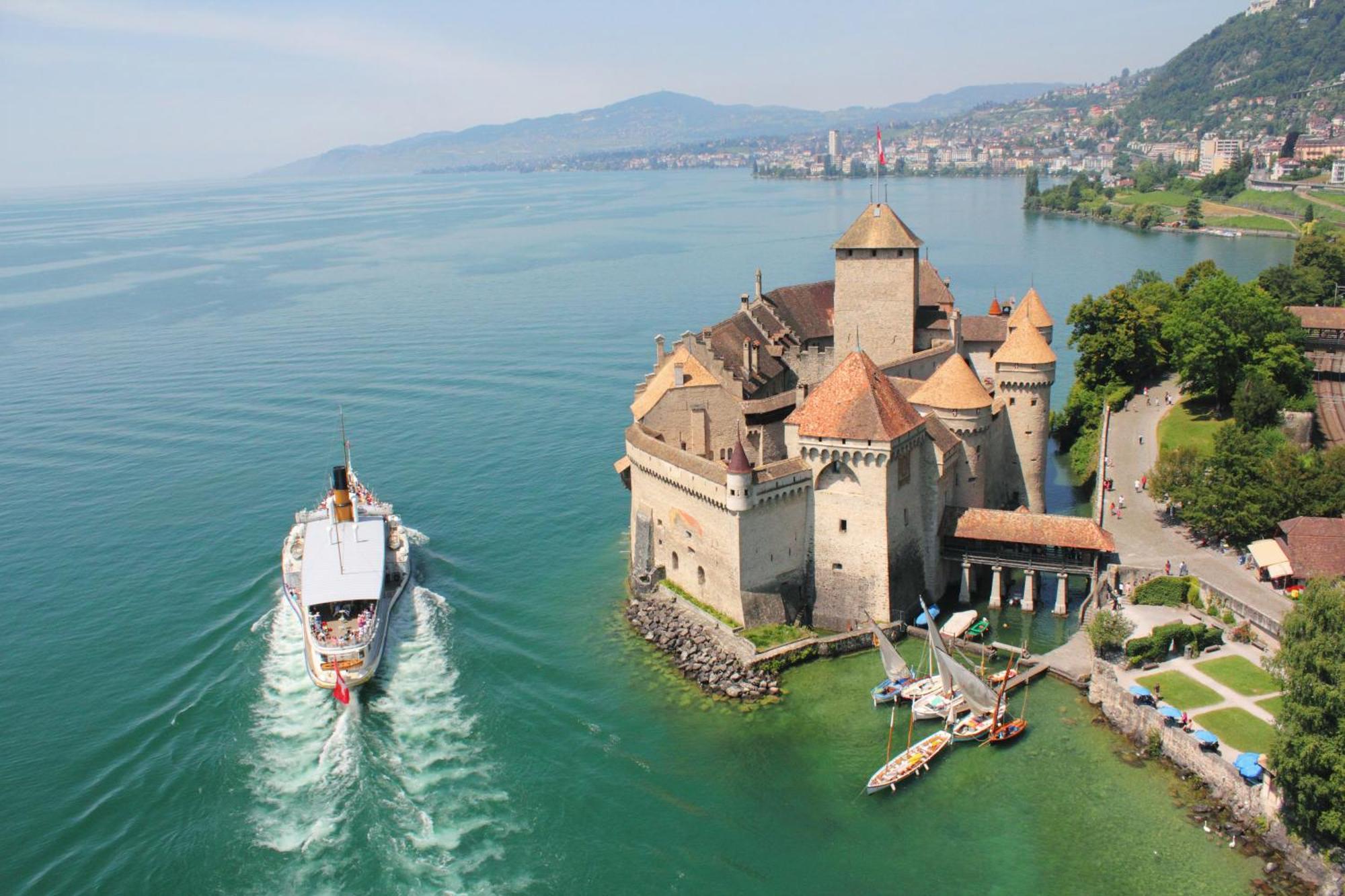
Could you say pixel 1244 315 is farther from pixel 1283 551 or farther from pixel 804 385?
pixel 804 385

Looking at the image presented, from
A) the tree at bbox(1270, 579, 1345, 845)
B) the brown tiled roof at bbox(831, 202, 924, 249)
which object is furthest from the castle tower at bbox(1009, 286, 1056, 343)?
the tree at bbox(1270, 579, 1345, 845)

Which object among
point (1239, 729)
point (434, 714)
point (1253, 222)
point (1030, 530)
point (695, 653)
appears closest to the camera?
point (1239, 729)

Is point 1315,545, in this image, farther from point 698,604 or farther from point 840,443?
point 698,604

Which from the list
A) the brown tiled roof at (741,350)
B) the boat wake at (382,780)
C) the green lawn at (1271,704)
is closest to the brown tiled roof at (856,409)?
the brown tiled roof at (741,350)

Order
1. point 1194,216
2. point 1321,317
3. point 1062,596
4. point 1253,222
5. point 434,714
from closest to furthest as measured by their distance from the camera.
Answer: point 434,714, point 1062,596, point 1321,317, point 1253,222, point 1194,216

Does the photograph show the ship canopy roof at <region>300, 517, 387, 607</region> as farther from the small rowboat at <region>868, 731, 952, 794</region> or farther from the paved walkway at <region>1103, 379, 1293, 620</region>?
the paved walkway at <region>1103, 379, 1293, 620</region>

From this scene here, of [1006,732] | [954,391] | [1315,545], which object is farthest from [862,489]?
[1315,545]

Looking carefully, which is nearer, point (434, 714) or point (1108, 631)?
point (1108, 631)
